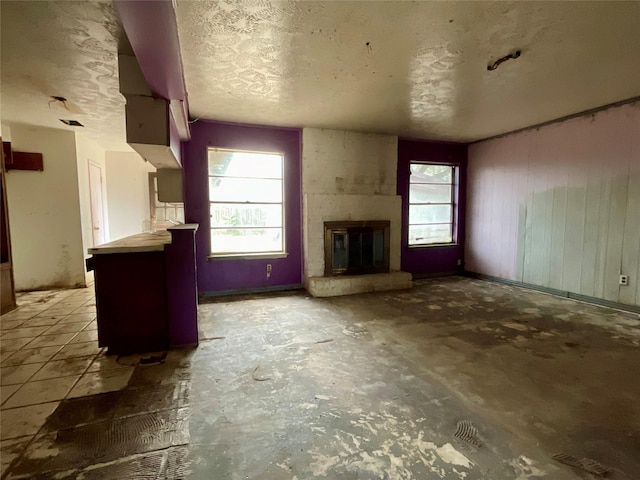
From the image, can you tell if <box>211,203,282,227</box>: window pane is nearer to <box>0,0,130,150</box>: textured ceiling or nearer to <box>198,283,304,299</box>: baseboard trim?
<box>198,283,304,299</box>: baseboard trim

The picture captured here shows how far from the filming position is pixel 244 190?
486cm

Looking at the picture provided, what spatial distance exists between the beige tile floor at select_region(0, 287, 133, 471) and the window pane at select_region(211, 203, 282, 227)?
6.82 feet

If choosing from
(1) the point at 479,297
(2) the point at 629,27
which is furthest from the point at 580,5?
(1) the point at 479,297

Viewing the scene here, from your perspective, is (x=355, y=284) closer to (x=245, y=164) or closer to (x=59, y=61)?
(x=245, y=164)

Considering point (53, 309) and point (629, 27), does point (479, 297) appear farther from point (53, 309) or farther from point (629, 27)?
point (53, 309)

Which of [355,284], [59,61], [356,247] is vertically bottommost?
[355,284]

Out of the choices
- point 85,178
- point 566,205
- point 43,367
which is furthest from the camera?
→ point 85,178

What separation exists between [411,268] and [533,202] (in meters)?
2.29

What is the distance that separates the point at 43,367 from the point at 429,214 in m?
5.98

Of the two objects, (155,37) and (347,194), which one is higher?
(155,37)

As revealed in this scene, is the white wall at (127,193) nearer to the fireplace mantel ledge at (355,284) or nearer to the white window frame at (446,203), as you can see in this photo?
the fireplace mantel ledge at (355,284)

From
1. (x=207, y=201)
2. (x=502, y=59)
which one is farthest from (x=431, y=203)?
(x=207, y=201)

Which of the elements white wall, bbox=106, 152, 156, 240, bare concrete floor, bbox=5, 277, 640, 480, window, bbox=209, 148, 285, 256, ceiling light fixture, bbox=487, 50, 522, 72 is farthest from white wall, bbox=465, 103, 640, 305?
white wall, bbox=106, 152, 156, 240

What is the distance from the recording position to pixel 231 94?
135 inches
